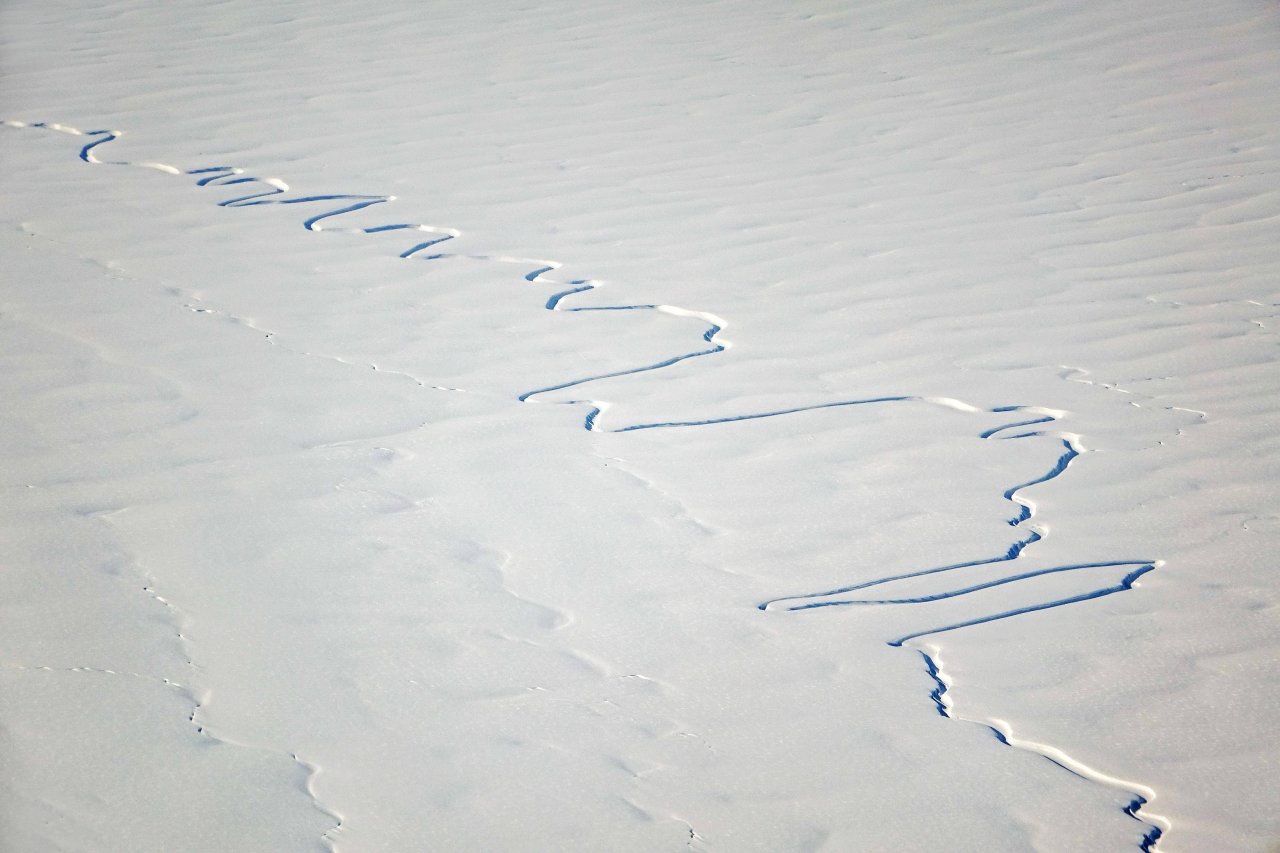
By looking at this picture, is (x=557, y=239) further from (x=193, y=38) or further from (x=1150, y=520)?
(x=193, y=38)

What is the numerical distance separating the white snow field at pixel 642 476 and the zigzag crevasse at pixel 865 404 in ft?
0.04

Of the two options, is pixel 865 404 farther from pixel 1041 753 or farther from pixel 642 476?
pixel 1041 753

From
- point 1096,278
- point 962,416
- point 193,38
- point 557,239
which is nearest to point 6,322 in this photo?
point 557,239

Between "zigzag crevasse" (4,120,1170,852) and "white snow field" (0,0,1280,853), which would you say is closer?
"white snow field" (0,0,1280,853)

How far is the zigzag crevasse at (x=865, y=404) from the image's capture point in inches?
84.4

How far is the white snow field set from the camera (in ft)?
6.43

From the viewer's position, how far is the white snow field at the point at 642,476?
1.96 m

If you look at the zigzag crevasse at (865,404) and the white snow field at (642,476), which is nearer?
the white snow field at (642,476)

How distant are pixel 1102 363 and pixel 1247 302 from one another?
0.63m

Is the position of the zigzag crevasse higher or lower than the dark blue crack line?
lower

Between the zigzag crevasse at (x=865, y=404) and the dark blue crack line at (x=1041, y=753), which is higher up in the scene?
the dark blue crack line at (x=1041, y=753)

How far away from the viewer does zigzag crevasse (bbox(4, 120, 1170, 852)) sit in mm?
2143

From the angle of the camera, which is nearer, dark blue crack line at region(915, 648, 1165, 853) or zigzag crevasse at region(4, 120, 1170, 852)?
dark blue crack line at region(915, 648, 1165, 853)

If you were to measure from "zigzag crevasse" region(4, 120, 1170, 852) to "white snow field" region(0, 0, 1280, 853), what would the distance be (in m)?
0.01
